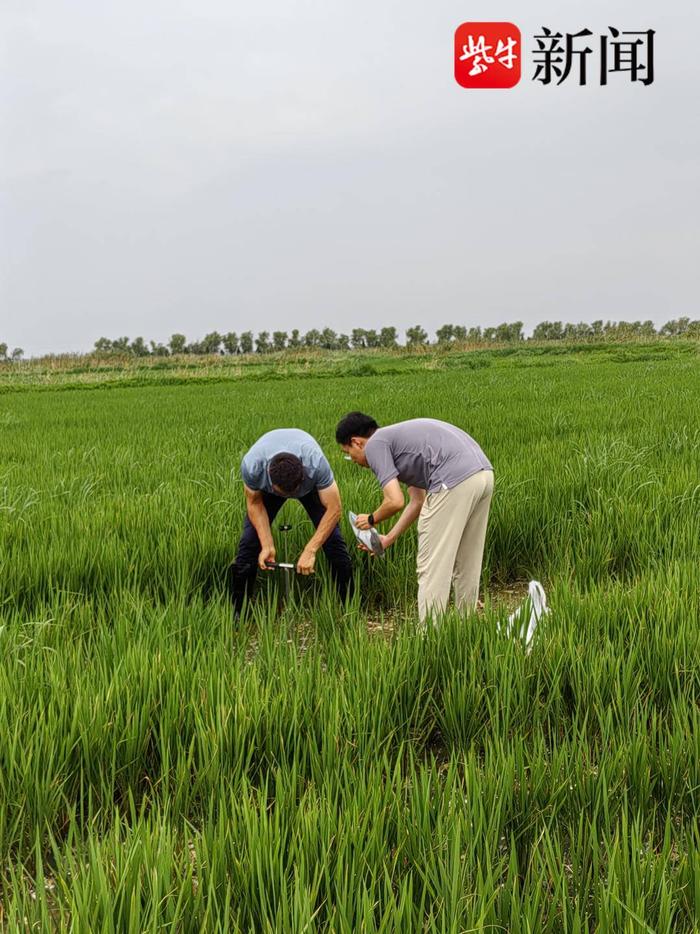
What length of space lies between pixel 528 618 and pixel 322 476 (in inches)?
51.3

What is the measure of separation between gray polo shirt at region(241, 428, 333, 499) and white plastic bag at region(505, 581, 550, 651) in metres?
1.21

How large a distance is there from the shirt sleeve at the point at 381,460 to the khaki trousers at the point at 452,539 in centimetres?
26

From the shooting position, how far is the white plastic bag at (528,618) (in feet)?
6.81

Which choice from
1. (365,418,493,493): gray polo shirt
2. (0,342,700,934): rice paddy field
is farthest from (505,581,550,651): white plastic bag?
(365,418,493,493): gray polo shirt

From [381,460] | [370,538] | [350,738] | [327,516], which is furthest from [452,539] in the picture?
[350,738]

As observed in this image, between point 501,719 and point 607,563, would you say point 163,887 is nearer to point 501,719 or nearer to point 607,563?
point 501,719

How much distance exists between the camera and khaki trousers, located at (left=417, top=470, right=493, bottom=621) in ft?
9.24

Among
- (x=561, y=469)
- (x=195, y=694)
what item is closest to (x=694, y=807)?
(x=195, y=694)

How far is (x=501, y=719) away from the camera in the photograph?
178cm

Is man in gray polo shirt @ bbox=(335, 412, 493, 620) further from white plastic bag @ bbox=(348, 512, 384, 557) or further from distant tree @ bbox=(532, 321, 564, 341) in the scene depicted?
distant tree @ bbox=(532, 321, 564, 341)

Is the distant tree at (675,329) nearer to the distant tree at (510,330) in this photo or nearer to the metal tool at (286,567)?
the distant tree at (510,330)

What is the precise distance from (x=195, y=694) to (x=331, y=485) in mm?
1495

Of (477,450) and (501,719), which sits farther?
(477,450)

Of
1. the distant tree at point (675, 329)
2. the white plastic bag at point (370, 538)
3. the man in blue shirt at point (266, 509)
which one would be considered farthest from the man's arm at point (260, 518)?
the distant tree at point (675, 329)
